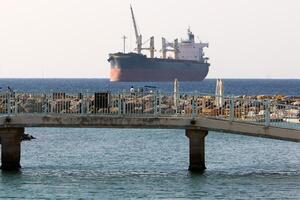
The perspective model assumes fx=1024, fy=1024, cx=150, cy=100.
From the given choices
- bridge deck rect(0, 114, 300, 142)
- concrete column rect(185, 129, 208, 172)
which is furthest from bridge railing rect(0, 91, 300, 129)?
concrete column rect(185, 129, 208, 172)

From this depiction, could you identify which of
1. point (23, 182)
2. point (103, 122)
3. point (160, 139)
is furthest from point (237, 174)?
point (160, 139)

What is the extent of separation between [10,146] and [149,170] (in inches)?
234

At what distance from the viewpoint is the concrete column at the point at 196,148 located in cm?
4084

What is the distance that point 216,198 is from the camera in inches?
1358

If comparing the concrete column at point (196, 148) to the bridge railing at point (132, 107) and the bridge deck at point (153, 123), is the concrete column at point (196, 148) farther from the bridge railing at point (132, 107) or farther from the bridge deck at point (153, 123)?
the bridge railing at point (132, 107)

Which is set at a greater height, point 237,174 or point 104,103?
point 104,103

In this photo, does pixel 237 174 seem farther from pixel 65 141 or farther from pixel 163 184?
pixel 65 141

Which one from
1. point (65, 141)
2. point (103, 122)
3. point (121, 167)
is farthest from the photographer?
point (65, 141)

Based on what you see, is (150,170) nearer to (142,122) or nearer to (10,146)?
(142,122)

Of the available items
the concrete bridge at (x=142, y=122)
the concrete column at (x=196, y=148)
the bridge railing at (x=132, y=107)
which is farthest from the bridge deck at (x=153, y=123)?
the concrete column at (x=196, y=148)

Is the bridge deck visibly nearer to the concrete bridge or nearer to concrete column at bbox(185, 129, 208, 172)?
the concrete bridge

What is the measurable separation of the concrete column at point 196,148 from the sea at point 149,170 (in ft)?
1.35

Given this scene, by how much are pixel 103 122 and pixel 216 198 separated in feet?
24.9

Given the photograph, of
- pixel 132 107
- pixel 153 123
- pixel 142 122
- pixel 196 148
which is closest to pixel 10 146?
pixel 142 122
